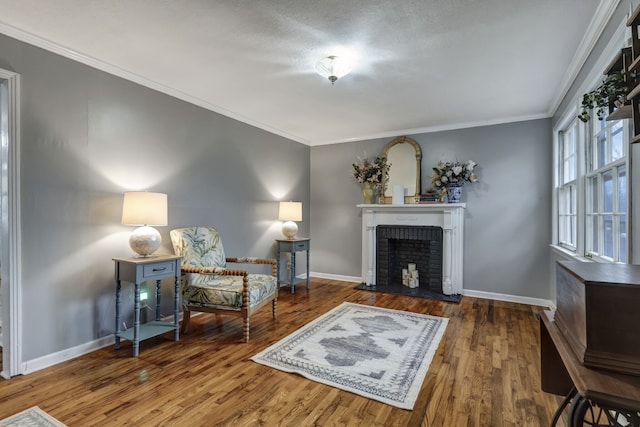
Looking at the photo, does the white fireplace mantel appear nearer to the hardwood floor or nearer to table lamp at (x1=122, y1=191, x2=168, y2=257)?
the hardwood floor

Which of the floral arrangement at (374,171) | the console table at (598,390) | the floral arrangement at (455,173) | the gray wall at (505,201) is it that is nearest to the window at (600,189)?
the gray wall at (505,201)

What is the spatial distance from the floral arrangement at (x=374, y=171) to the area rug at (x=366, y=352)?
217cm

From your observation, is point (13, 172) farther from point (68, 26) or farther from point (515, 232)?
point (515, 232)

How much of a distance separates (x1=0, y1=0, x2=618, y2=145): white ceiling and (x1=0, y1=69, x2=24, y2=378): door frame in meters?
0.56

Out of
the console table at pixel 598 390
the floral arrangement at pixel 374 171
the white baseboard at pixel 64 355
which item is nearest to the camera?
the console table at pixel 598 390

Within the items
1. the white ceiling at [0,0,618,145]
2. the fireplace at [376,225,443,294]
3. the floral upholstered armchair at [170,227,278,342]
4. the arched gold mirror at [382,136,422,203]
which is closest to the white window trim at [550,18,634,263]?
the white ceiling at [0,0,618,145]

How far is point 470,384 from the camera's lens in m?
2.24

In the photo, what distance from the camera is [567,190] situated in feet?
12.1

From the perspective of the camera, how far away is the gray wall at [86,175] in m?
2.41

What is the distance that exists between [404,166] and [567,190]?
6.80 ft

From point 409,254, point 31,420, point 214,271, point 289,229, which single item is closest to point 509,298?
point 409,254

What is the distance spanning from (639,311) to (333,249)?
4.84m

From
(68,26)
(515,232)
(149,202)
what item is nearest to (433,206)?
(515,232)

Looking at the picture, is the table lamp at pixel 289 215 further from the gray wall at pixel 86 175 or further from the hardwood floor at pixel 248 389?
the hardwood floor at pixel 248 389
